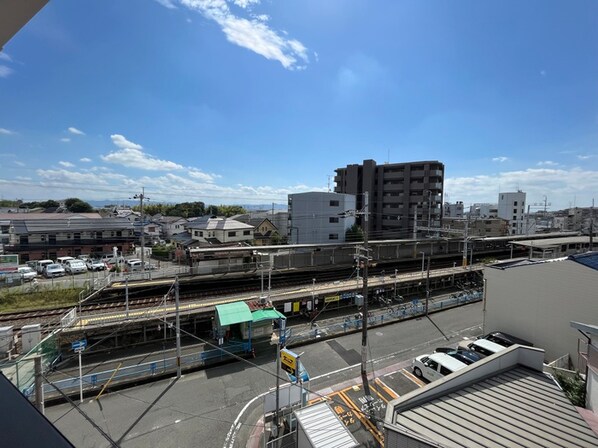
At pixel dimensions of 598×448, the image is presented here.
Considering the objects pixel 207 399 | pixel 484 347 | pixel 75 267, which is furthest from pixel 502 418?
pixel 75 267

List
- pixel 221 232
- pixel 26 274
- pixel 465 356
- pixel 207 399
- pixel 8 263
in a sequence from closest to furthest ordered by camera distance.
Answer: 1. pixel 207 399
2. pixel 465 356
3. pixel 8 263
4. pixel 26 274
5. pixel 221 232

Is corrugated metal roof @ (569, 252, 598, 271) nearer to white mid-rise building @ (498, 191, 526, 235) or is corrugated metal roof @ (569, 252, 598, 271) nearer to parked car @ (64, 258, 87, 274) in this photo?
parked car @ (64, 258, 87, 274)

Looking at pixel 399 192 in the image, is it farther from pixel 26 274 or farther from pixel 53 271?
pixel 26 274

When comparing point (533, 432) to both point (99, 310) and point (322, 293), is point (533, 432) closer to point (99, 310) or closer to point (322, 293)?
point (322, 293)

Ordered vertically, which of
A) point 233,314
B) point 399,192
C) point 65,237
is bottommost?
point 233,314

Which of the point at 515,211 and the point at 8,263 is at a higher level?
the point at 515,211

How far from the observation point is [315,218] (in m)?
34.7

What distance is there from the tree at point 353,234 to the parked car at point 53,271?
28.6m

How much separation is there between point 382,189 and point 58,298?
36352 mm

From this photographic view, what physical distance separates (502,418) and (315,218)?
2976 centimetres

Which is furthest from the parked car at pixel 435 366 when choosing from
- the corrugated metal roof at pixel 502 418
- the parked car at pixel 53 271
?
the parked car at pixel 53 271

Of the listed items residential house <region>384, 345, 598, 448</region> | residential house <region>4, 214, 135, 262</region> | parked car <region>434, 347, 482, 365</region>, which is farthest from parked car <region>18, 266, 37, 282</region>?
parked car <region>434, 347, 482, 365</region>

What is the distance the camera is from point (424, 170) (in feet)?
120

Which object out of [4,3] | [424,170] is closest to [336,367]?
[4,3]
